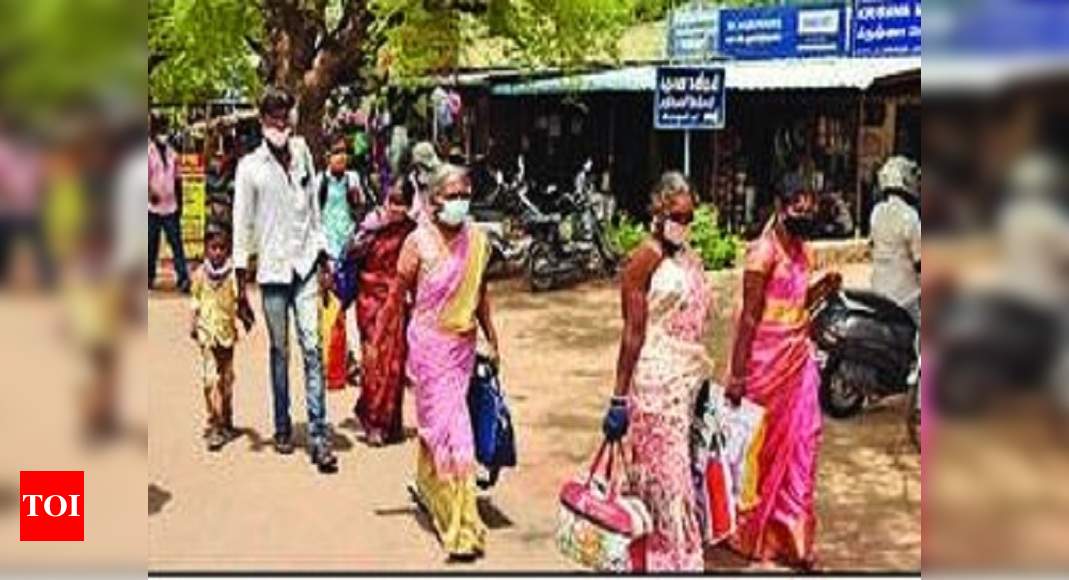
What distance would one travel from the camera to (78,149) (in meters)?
2.07

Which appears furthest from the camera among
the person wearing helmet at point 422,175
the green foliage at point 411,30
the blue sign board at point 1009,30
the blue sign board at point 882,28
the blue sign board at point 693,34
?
the blue sign board at point 693,34

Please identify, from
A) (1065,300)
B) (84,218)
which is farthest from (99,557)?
(1065,300)

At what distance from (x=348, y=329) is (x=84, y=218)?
6.60 metres

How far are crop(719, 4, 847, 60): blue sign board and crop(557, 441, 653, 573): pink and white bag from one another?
33.6 feet

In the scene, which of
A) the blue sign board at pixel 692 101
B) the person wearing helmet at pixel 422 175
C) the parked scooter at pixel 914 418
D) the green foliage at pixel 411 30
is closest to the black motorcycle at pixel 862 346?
the parked scooter at pixel 914 418

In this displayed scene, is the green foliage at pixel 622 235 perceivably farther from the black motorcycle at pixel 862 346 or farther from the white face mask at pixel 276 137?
the white face mask at pixel 276 137

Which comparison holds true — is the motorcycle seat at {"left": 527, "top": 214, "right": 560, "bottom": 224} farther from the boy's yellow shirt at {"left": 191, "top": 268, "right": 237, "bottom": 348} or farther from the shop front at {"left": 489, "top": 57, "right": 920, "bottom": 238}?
the boy's yellow shirt at {"left": 191, "top": 268, "right": 237, "bottom": 348}

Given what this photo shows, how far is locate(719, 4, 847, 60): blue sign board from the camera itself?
48.4 feet

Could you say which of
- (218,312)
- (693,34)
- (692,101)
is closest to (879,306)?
(218,312)

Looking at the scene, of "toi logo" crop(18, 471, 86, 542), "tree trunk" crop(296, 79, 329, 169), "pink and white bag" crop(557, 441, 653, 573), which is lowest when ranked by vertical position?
"pink and white bag" crop(557, 441, 653, 573)

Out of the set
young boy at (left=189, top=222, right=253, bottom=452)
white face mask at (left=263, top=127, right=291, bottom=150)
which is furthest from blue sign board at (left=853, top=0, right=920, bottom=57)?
white face mask at (left=263, top=127, right=291, bottom=150)

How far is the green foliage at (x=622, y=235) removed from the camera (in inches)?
539

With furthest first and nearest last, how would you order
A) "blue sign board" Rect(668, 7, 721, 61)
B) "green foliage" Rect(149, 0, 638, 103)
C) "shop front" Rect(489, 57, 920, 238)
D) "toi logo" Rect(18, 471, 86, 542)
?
1. "blue sign board" Rect(668, 7, 721, 61)
2. "shop front" Rect(489, 57, 920, 238)
3. "green foliage" Rect(149, 0, 638, 103)
4. "toi logo" Rect(18, 471, 86, 542)

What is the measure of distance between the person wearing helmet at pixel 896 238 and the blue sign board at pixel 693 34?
8.69m
